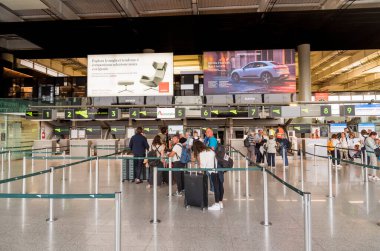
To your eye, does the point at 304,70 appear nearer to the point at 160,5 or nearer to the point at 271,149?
the point at 271,149

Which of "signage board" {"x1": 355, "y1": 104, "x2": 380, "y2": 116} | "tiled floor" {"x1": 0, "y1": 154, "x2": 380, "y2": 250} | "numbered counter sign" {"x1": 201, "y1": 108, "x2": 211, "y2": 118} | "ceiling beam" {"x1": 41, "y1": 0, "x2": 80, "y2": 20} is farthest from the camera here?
"numbered counter sign" {"x1": 201, "y1": 108, "x2": 211, "y2": 118}

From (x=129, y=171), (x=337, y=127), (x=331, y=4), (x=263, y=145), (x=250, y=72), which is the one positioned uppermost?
(x=331, y=4)

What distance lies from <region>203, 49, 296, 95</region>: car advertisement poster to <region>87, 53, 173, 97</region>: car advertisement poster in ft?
8.86

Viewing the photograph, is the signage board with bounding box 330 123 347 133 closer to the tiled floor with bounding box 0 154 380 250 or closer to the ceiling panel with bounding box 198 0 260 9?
the ceiling panel with bounding box 198 0 260 9

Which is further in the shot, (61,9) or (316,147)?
(316,147)

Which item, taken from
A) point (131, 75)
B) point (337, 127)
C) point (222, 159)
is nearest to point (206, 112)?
point (131, 75)

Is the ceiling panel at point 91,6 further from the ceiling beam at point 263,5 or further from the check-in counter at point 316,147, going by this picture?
the check-in counter at point 316,147

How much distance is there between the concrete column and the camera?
18438mm

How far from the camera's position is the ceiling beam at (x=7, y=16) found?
15094 mm

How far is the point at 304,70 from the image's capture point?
18.6 m

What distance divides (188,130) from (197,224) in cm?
1256

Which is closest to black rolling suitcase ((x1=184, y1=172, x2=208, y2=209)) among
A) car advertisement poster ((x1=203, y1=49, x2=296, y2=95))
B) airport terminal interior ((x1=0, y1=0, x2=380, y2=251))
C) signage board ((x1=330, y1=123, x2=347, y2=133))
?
airport terminal interior ((x1=0, y1=0, x2=380, y2=251))

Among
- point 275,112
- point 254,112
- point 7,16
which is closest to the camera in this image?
point 7,16

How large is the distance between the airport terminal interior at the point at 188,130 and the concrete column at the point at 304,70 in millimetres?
85
